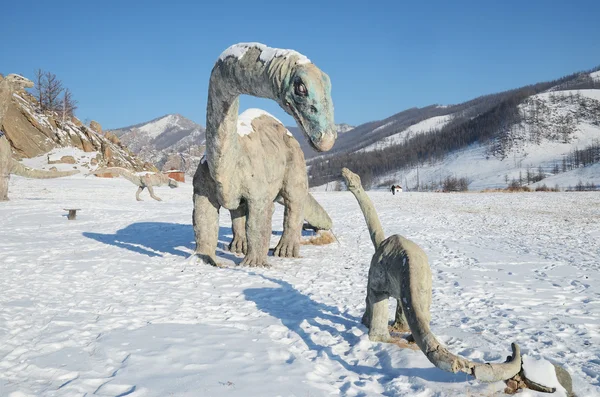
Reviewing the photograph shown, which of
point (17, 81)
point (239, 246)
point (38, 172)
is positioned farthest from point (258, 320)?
point (17, 81)

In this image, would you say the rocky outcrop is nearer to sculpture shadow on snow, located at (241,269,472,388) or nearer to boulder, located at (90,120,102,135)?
boulder, located at (90,120,102,135)

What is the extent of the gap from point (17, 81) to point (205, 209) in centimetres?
546

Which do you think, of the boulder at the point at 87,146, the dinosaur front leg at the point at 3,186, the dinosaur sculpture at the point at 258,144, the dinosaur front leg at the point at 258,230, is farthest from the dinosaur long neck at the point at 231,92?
the boulder at the point at 87,146

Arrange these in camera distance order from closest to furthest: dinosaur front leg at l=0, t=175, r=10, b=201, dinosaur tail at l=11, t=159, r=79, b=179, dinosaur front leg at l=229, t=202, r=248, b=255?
dinosaur tail at l=11, t=159, r=79, b=179 → dinosaur front leg at l=229, t=202, r=248, b=255 → dinosaur front leg at l=0, t=175, r=10, b=201

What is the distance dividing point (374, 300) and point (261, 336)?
1.12 m

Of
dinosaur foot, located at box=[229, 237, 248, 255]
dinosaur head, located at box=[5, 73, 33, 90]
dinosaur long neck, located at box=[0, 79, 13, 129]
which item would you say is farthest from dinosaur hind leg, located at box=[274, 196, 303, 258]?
dinosaur head, located at box=[5, 73, 33, 90]

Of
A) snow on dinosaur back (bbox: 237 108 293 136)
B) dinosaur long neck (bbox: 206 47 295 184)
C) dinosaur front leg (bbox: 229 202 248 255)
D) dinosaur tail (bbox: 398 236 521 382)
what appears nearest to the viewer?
dinosaur tail (bbox: 398 236 521 382)

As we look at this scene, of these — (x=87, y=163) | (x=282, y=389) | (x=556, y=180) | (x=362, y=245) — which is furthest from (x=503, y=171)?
(x=282, y=389)

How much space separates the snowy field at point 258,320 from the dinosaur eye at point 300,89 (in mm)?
2167

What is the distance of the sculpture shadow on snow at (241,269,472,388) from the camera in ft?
10.7

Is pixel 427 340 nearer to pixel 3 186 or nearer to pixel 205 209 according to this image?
pixel 205 209

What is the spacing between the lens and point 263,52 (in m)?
4.33

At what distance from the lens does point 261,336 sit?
4105mm

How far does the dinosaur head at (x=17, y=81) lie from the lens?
876 cm
